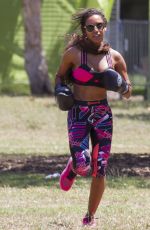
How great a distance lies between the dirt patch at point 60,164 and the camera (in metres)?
10.8

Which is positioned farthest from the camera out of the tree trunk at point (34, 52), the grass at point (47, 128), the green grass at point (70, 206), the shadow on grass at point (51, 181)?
the tree trunk at point (34, 52)

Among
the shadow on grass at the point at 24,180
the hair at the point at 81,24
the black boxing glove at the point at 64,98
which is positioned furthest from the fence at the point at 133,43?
the black boxing glove at the point at 64,98

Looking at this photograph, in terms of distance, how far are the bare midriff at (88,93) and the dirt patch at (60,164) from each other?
3503mm

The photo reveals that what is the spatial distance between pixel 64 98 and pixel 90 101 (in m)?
0.26

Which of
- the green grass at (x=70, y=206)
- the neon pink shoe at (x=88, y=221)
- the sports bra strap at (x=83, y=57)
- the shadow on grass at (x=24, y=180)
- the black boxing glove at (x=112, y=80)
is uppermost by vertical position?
the sports bra strap at (x=83, y=57)

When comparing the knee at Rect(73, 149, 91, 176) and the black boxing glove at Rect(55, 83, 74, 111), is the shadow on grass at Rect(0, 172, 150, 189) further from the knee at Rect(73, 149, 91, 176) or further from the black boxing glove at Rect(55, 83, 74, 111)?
the black boxing glove at Rect(55, 83, 74, 111)

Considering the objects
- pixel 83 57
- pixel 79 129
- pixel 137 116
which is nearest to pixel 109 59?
pixel 83 57

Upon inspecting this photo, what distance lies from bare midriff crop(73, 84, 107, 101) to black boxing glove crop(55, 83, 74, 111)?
0.10m

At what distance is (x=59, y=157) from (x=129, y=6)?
74.9 feet

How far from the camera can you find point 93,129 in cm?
709

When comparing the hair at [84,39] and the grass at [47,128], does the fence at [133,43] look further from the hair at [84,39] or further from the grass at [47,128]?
the hair at [84,39]

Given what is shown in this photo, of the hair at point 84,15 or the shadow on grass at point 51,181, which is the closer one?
the hair at point 84,15

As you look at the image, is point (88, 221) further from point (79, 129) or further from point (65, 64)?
point (65, 64)

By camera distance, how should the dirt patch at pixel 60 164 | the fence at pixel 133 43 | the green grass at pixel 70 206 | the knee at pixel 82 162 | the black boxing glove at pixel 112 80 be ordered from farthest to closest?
the fence at pixel 133 43, the dirt patch at pixel 60 164, the green grass at pixel 70 206, the knee at pixel 82 162, the black boxing glove at pixel 112 80
